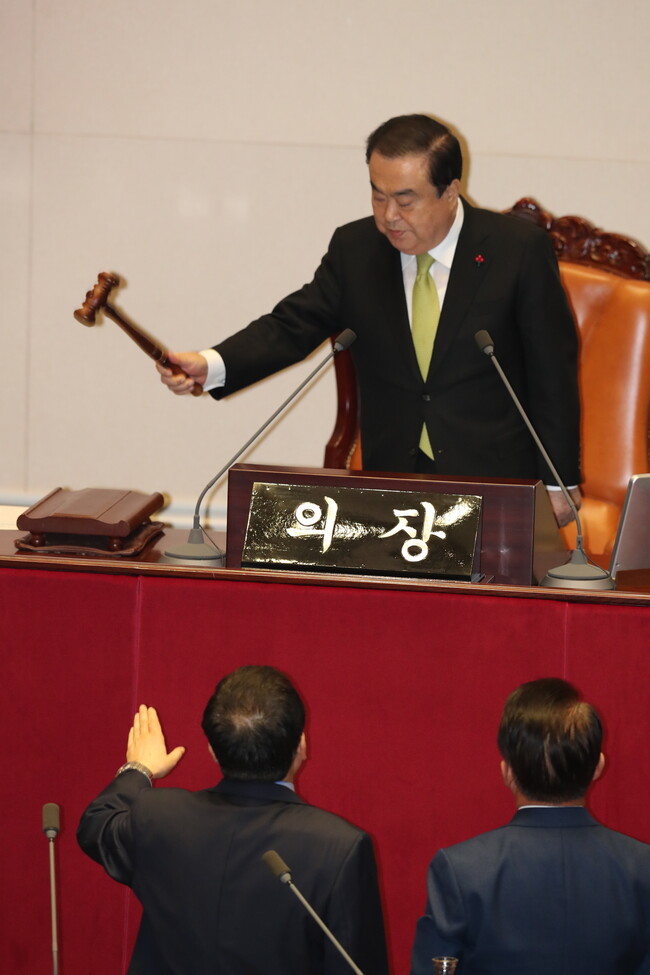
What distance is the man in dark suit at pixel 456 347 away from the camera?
2.69m

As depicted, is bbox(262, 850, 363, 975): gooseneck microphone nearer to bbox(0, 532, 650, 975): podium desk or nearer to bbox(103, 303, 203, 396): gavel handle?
bbox(0, 532, 650, 975): podium desk

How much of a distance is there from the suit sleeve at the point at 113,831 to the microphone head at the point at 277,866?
0.89 ft

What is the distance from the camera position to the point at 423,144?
254 cm

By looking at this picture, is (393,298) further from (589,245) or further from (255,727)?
(255,727)

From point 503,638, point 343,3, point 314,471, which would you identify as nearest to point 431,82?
point 343,3

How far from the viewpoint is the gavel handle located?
2.05 m

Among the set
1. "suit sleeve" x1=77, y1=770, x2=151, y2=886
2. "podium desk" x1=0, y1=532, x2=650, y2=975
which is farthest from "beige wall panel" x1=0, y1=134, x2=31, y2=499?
"suit sleeve" x1=77, y1=770, x2=151, y2=886

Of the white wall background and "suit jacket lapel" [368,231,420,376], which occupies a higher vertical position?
the white wall background

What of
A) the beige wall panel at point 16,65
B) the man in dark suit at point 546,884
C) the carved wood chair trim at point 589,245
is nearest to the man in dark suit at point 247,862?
the man in dark suit at point 546,884

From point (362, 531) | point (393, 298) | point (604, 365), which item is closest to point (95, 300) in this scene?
point (362, 531)

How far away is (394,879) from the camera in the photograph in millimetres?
1968

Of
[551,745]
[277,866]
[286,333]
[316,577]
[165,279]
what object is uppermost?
[165,279]

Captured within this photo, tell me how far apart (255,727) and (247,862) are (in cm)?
16

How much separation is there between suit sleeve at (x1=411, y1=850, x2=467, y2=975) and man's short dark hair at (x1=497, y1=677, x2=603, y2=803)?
0.46 ft
